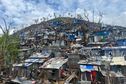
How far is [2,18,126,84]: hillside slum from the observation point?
97.7 ft

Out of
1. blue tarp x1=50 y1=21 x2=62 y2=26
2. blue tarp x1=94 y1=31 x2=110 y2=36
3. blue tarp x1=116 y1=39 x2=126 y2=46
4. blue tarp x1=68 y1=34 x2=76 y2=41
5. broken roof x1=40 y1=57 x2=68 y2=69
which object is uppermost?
blue tarp x1=50 y1=21 x2=62 y2=26

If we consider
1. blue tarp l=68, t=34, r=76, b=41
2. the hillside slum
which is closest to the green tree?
the hillside slum

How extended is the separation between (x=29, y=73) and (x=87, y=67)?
1124cm

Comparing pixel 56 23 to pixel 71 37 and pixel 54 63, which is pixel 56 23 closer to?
pixel 71 37

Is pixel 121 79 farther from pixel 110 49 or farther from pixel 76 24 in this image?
pixel 76 24

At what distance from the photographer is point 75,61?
3384 cm

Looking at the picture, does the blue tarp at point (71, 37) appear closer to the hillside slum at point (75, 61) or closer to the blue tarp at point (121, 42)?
the hillside slum at point (75, 61)

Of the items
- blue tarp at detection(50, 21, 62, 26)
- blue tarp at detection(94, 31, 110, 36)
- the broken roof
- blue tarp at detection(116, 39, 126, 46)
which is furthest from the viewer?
blue tarp at detection(50, 21, 62, 26)

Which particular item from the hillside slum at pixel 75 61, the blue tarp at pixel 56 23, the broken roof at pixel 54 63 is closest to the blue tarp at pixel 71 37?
the hillside slum at pixel 75 61

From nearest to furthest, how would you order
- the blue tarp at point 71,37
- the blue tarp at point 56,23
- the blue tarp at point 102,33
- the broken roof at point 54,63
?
the broken roof at point 54,63 → the blue tarp at point 102,33 → the blue tarp at point 71,37 → the blue tarp at point 56,23

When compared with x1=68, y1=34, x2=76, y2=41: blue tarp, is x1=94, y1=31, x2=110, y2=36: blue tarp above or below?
above

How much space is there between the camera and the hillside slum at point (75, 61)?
2977 cm

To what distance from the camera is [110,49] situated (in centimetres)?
3700

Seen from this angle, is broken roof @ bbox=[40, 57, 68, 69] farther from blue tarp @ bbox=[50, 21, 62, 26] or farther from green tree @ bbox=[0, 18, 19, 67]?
Result: blue tarp @ bbox=[50, 21, 62, 26]
